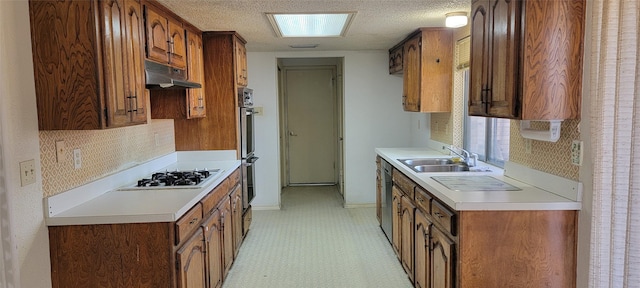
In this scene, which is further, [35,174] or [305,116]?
[305,116]

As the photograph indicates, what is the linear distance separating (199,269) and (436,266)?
55.3 inches

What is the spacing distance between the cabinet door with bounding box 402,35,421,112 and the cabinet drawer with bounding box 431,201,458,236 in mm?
1786

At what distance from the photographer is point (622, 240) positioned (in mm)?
1785

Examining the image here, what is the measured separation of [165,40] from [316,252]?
2.26 m

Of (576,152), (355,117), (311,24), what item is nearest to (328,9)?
(311,24)

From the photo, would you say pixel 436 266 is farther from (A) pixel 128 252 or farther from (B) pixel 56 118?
(B) pixel 56 118

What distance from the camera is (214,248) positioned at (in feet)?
9.53

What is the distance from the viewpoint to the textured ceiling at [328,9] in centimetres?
292

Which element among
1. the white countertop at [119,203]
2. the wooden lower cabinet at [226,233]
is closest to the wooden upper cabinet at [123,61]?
the white countertop at [119,203]

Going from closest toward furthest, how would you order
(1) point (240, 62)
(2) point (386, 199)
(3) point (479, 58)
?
(3) point (479, 58) < (2) point (386, 199) < (1) point (240, 62)

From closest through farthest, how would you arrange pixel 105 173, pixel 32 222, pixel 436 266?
pixel 32 222 < pixel 436 266 < pixel 105 173

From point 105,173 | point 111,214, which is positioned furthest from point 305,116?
point 111,214

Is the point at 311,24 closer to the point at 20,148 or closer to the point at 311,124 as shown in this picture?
the point at 20,148

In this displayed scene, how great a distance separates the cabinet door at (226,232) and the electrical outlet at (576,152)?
2260mm
